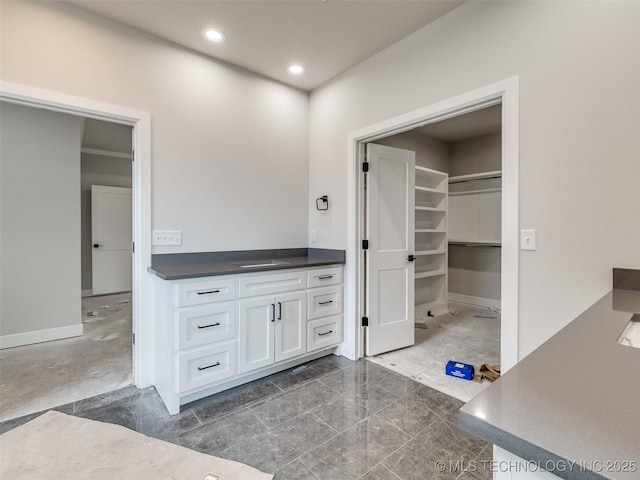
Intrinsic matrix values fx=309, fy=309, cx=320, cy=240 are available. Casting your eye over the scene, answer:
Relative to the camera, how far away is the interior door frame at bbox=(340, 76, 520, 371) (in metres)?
1.87

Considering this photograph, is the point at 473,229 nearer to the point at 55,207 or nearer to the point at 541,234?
the point at 541,234

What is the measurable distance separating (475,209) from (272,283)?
3968 mm

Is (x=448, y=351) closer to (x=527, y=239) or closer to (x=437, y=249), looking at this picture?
(x=527, y=239)

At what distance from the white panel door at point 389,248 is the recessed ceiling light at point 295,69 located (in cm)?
100

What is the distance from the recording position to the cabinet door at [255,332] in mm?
2357

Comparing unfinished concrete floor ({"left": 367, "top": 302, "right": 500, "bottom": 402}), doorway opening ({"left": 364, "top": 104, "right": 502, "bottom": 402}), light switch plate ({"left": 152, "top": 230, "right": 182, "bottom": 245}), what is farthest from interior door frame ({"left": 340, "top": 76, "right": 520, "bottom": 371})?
light switch plate ({"left": 152, "top": 230, "right": 182, "bottom": 245})

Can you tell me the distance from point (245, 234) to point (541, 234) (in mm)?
2327

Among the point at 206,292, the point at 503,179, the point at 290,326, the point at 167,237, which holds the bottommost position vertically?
the point at 290,326

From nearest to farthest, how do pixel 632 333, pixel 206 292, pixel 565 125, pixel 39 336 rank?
pixel 632 333 < pixel 565 125 < pixel 206 292 < pixel 39 336

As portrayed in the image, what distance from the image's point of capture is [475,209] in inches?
199

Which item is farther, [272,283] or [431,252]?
[431,252]

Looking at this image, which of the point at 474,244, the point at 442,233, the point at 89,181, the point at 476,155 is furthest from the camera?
the point at 89,181

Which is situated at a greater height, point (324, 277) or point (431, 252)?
point (431, 252)

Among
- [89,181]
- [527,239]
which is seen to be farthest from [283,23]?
[89,181]
